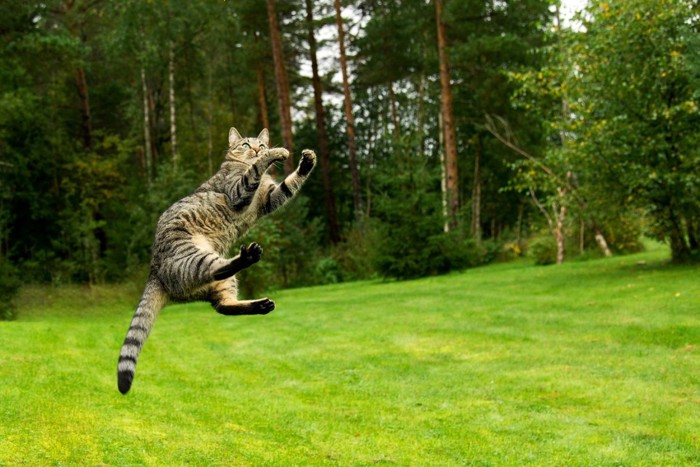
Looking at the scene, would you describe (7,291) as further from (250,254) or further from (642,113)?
(250,254)

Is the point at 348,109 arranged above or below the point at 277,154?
above

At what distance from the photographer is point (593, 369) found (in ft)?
44.8

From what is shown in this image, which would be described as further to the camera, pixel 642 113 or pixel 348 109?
pixel 348 109

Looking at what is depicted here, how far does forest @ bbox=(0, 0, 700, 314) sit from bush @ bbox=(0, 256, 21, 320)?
9 cm

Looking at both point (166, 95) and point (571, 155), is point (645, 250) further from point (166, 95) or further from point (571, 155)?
point (166, 95)

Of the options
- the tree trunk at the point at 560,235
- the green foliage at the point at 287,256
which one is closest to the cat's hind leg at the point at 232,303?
the green foliage at the point at 287,256

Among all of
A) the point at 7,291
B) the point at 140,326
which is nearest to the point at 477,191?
the point at 7,291

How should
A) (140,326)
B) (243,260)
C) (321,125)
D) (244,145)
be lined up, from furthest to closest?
(321,125)
(244,145)
(140,326)
(243,260)

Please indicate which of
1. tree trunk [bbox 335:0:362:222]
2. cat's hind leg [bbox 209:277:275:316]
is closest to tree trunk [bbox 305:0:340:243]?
tree trunk [bbox 335:0:362:222]

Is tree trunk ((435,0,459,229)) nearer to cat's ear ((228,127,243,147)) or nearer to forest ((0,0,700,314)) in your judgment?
forest ((0,0,700,314))

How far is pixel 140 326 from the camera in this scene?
3.10 meters

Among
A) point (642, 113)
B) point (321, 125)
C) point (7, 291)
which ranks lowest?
point (7, 291)

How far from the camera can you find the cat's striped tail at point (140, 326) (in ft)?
9.42

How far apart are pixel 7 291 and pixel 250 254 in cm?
2125
